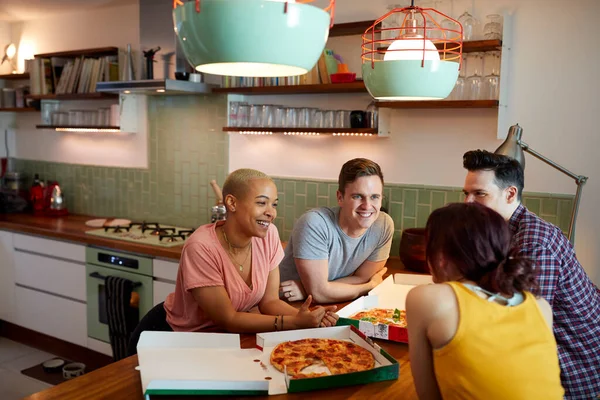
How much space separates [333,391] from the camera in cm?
171

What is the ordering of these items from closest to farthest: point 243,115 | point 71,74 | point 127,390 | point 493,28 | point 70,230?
point 127,390, point 493,28, point 243,115, point 70,230, point 71,74

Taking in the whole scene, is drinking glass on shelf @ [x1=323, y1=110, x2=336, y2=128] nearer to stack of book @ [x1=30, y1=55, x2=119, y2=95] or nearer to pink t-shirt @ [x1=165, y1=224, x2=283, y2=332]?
pink t-shirt @ [x1=165, y1=224, x2=283, y2=332]

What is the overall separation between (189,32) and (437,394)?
1.07m

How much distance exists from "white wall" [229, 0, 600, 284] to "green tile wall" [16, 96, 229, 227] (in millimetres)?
1335

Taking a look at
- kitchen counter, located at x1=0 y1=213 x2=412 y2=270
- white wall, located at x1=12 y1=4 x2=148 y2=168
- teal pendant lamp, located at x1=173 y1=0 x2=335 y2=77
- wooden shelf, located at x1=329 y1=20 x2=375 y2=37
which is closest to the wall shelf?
white wall, located at x1=12 y1=4 x2=148 y2=168

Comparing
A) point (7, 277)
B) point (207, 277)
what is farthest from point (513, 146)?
point (7, 277)

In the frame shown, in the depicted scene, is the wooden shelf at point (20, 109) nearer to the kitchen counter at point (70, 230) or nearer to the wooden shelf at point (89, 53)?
the wooden shelf at point (89, 53)

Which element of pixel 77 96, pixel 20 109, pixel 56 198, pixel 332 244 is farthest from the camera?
pixel 20 109

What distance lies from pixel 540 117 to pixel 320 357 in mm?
2165

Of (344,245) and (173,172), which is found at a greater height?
(173,172)

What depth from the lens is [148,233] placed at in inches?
178

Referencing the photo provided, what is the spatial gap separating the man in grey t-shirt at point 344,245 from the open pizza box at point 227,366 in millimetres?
602

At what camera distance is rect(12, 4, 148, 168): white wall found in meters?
4.99

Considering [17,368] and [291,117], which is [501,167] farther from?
[17,368]
